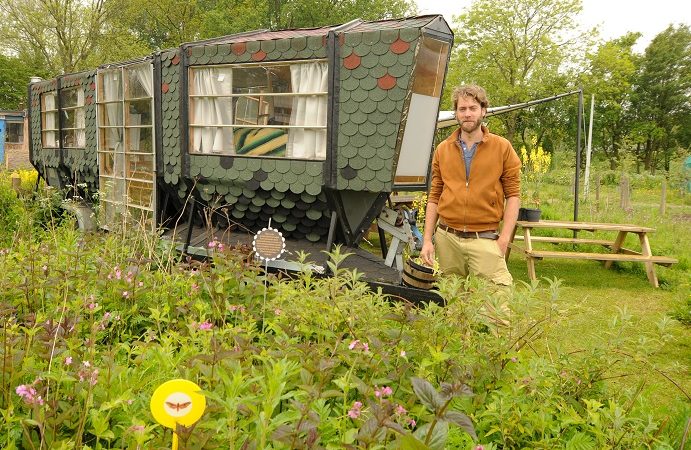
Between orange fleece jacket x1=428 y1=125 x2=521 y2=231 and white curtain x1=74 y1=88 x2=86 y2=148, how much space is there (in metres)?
6.92

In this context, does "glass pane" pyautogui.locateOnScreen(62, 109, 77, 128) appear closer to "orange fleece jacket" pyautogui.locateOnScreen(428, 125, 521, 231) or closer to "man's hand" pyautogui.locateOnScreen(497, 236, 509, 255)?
"orange fleece jacket" pyautogui.locateOnScreen(428, 125, 521, 231)

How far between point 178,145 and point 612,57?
28.3m

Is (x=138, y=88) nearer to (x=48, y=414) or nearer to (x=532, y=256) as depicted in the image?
(x=532, y=256)

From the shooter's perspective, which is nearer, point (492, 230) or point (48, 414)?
point (48, 414)

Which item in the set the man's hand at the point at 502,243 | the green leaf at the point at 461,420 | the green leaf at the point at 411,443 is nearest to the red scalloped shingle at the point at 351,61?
the man's hand at the point at 502,243

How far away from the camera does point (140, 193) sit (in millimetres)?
7055

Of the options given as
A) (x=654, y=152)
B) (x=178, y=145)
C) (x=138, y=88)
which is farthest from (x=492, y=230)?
(x=654, y=152)

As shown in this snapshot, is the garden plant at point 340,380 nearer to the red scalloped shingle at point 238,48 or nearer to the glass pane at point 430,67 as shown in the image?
the glass pane at point 430,67

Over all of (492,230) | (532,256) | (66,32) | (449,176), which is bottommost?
(532,256)

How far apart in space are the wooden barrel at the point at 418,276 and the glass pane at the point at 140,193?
13.0 ft

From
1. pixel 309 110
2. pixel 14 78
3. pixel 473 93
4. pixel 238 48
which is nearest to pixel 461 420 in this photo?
pixel 473 93

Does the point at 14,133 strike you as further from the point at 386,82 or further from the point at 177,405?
the point at 177,405

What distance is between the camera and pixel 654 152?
133ft

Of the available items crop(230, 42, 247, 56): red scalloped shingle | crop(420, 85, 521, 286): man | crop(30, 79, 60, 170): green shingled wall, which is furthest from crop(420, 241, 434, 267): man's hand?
crop(30, 79, 60, 170): green shingled wall
